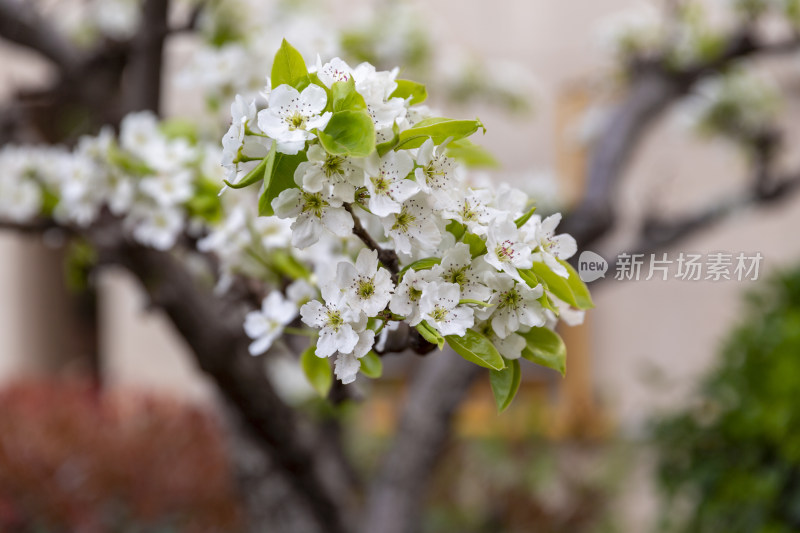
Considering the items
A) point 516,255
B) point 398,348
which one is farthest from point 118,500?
point 516,255

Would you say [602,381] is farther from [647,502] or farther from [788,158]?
[788,158]

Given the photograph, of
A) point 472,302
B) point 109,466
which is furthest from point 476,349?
point 109,466

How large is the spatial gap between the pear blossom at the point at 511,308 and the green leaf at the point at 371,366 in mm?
132

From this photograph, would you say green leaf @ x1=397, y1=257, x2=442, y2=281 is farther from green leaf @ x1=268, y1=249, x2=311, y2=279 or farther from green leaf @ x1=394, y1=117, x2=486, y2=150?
green leaf @ x1=268, y1=249, x2=311, y2=279

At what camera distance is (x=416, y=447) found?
7.28ft

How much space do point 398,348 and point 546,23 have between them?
4110 mm

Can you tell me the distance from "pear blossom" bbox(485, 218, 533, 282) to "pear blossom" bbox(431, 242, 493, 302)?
2 centimetres

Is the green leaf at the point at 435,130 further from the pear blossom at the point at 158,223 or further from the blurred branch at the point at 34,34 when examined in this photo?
the blurred branch at the point at 34,34

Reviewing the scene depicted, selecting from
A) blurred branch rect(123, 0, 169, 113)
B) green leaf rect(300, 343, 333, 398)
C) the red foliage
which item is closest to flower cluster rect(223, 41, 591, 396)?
green leaf rect(300, 343, 333, 398)

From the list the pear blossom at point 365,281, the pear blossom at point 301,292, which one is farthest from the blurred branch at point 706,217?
the pear blossom at point 365,281

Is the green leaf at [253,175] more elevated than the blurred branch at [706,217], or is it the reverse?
the green leaf at [253,175]

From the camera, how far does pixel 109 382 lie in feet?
18.2

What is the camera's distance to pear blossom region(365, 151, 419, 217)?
0.58m

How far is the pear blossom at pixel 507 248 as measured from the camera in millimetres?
605
